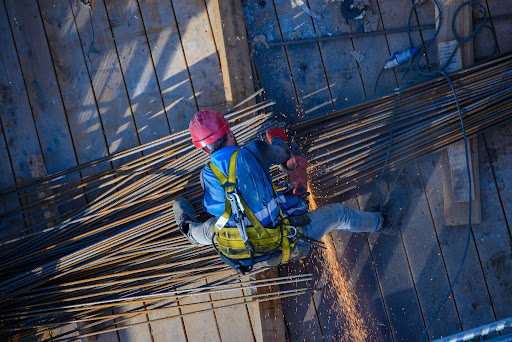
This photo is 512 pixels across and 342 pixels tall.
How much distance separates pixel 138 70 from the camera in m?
4.39

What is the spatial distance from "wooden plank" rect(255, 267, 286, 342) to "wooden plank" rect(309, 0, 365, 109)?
5.65 feet

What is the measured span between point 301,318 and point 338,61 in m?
2.50

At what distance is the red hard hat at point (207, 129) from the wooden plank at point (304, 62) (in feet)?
4.64

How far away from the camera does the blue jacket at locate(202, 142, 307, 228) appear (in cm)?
291

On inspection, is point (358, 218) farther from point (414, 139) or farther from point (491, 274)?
point (491, 274)

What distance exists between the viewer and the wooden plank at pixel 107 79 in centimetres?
439

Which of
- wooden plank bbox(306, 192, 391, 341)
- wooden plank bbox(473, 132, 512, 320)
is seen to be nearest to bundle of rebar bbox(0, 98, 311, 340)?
wooden plank bbox(306, 192, 391, 341)

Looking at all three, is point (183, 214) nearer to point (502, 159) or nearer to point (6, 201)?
Result: point (6, 201)

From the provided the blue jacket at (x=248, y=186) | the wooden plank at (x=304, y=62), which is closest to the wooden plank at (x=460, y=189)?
the wooden plank at (x=304, y=62)

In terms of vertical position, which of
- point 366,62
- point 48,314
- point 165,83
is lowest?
point 48,314

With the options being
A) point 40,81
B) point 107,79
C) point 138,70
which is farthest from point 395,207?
point 40,81

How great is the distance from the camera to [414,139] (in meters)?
3.97

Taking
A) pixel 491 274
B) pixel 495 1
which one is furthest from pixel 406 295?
pixel 495 1

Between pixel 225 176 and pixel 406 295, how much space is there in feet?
7.98
